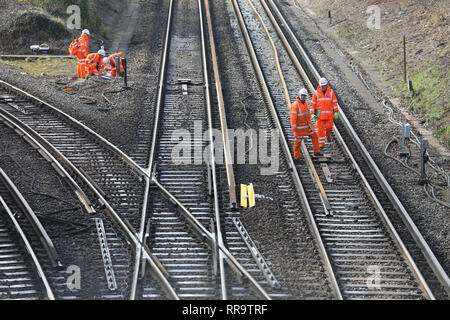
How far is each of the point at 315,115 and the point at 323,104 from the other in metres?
0.30

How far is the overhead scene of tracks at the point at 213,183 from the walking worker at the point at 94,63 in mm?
47

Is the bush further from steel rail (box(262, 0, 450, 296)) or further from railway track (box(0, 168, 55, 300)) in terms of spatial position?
railway track (box(0, 168, 55, 300))

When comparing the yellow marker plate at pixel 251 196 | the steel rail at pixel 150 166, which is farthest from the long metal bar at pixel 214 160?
the steel rail at pixel 150 166

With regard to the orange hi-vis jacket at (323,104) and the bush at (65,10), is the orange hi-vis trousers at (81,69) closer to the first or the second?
the bush at (65,10)

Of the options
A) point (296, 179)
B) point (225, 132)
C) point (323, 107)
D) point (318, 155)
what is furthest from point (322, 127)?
point (225, 132)

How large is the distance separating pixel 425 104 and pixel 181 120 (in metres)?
6.67

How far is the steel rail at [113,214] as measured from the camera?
944cm

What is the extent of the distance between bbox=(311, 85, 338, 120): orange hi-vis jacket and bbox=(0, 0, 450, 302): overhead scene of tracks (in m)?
0.02

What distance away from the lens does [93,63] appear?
797 inches

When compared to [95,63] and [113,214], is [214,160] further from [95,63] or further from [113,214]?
[95,63]

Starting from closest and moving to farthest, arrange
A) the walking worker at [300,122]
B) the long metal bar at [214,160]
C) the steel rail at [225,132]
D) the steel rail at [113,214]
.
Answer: the steel rail at [113,214] → the long metal bar at [214,160] → the steel rail at [225,132] → the walking worker at [300,122]

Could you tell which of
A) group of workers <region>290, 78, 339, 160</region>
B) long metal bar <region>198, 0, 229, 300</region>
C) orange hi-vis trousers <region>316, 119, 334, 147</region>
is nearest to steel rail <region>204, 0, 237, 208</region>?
long metal bar <region>198, 0, 229, 300</region>

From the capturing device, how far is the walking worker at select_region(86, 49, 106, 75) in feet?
66.2
